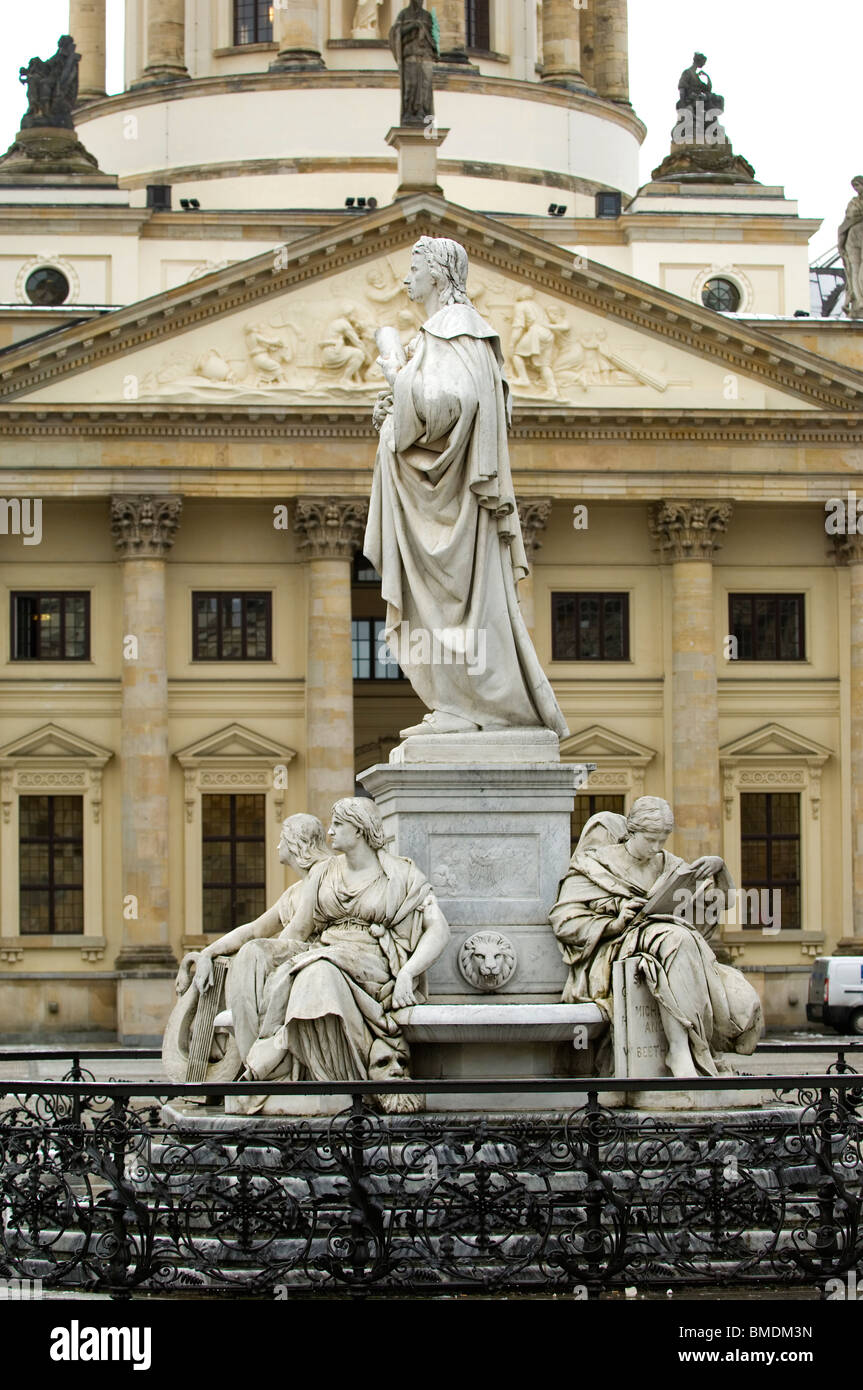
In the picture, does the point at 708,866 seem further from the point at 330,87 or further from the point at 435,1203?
the point at 330,87

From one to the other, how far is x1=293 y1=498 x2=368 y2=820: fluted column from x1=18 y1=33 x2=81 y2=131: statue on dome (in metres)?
13.3

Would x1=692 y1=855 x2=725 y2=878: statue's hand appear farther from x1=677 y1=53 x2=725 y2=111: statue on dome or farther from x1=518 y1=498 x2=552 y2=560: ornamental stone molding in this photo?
x1=677 y1=53 x2=725 y2=111: statue on dome

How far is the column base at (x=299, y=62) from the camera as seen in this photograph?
62.5 m

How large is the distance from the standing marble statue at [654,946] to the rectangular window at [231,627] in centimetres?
4001

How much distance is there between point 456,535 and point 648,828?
1.65m

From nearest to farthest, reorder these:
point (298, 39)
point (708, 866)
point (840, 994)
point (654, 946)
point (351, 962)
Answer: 1. point (351, 962)
2. point (654, 946)
3. point (708, 866)
4. point (840, 994)
5. point (298, 39)

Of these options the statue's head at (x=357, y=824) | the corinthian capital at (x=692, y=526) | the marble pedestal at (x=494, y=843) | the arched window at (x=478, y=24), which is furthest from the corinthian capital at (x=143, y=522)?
the statue's head at (x=357, y=824)

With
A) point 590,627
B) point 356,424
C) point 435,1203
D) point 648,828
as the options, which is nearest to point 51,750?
point 356,424

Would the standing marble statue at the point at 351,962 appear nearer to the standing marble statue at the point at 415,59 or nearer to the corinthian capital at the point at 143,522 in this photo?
the corinthian capital at the point at 143,522

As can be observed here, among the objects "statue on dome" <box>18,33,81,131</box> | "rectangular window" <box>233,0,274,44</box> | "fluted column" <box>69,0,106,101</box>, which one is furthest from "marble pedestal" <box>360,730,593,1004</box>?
"fluted column" <box>69,0,106,101</box>

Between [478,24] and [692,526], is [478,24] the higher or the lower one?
the higher one

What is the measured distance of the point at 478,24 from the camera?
221 ft

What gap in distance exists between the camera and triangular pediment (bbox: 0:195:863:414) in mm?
50938
